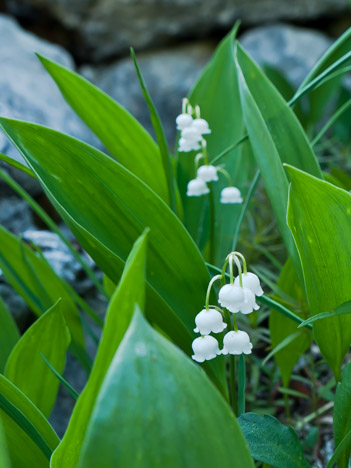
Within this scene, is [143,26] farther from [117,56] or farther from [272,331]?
[272,331]

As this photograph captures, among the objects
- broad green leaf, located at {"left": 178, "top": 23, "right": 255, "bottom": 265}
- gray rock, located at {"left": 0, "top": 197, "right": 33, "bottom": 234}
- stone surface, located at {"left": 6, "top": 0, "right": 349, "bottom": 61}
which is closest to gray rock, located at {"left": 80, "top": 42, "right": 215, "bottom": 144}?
stone surface, located at {"left": 6, "top": 0, "right": 349, "bottom": 61}

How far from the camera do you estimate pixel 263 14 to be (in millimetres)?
2732

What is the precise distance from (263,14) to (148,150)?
1.88m

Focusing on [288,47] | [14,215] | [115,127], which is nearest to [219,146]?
[115,127]

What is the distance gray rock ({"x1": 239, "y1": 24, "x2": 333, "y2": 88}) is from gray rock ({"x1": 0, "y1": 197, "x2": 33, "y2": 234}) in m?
1.45

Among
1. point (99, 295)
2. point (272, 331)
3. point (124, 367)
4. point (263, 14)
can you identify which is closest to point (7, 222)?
point (99, 295)

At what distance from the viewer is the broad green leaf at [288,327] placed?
968mm

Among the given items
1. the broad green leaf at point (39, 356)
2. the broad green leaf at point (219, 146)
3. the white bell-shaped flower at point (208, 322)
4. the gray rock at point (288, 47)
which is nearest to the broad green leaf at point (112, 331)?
the white bell-shaped flower at point (208, 322)

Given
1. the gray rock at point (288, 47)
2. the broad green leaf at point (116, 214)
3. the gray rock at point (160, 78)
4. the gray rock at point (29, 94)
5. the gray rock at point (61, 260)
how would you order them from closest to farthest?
the broad green leaf at point (116, 214) < the gray rock at point (61, 260) < the gray rock at point (29, 94) < the gray rock at point (288, 47) < the gray rock at point (160, 78)

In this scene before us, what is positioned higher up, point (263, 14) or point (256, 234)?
point (263, 14)

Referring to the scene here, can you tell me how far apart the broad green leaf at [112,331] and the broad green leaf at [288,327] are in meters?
0.46

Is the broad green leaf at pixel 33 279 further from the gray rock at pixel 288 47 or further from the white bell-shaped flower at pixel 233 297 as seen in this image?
the gray rock at pixel 288 47

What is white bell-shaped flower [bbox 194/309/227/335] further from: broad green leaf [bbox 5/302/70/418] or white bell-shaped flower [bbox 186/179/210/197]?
white bell-shaped flower [bbox 186/179/210/197]

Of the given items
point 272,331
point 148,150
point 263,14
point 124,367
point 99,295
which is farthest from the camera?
point 263,14
